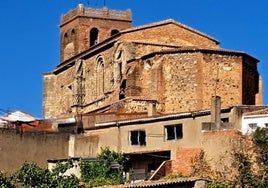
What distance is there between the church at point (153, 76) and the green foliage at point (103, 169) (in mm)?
8266

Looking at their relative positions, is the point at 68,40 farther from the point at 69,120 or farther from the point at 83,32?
the point at 69,120

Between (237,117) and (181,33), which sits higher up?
(181,33)

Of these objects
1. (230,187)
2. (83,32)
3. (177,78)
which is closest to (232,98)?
(177,78)

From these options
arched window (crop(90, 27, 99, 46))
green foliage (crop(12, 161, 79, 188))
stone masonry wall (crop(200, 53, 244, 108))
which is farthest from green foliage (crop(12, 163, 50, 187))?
arched window (crop(90, 27, 99, 46))

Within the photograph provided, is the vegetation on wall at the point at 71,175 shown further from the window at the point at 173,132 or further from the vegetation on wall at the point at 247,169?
the vegetation on wall at the point at 247,169

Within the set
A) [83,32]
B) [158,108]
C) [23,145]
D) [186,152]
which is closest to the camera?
[186,152]

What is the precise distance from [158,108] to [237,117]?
49.7 ft

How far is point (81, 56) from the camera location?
256 ft

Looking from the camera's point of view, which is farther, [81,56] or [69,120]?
[81,56]

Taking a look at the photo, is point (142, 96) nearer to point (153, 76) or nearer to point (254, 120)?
point (153, 76)

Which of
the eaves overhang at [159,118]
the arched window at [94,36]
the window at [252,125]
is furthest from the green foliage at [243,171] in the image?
the arched window at [94,36]

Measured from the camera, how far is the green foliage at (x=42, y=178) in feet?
158

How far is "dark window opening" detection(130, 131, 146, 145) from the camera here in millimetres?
52156

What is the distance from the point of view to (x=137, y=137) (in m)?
52.3
